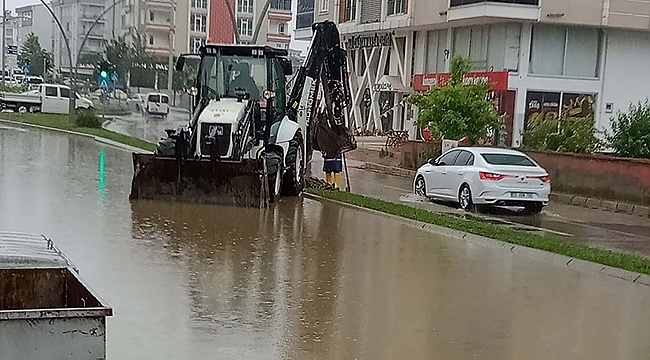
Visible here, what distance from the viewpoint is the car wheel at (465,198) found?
816 inches

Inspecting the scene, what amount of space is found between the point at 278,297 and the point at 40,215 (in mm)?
6975

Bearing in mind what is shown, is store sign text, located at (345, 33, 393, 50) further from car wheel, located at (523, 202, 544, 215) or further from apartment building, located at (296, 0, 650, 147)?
car wheel, located at (523, 202, 544, 215)

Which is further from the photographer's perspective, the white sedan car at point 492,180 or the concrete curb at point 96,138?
the concrete curb at point 96,138

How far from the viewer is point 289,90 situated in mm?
21891

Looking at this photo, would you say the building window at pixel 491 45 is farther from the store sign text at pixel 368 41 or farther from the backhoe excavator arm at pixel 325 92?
the backhoe excavator arm at pixel 325 92

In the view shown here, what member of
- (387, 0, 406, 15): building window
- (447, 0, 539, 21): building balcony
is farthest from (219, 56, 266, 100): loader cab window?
(387, 0, 406, 15): building window

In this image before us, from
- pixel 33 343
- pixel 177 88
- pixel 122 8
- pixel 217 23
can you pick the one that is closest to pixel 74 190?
pixel 33 343

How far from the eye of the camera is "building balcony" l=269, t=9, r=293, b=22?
10288 centimetres

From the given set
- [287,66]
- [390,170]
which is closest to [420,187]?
[287,66]

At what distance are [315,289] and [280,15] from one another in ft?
312

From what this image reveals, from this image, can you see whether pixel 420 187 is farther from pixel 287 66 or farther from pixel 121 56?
pixel 121 56

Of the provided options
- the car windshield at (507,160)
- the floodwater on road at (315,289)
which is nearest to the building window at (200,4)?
the car windshield at (507,160)

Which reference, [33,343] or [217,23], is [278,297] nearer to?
[33,343]

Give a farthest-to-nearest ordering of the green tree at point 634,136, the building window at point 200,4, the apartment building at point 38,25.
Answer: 1. the apartment building at point 38,25
2. the building window at point 200,4
3. the green tree at point 634,136
